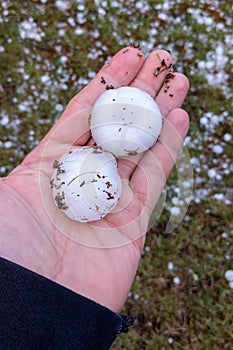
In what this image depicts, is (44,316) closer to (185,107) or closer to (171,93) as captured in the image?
(171,93)

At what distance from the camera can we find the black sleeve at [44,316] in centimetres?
115

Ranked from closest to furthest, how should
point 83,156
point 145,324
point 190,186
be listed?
point 83,156, point 145,324, point 190,186

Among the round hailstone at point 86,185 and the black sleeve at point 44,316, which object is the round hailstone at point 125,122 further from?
the black sleeve at point 44,316

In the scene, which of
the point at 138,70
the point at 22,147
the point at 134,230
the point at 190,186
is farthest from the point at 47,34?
the point at 134,230

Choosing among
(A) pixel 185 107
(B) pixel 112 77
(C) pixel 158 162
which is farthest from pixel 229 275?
(B) pixel 112 77

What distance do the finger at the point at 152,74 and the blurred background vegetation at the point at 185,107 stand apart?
1.42 ft

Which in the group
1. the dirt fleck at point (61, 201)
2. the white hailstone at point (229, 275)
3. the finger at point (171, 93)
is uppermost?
the finger at point (171, 93)

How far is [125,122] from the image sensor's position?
1.37m

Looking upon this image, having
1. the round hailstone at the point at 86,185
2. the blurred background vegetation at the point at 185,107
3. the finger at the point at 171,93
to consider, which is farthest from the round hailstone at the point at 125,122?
the blurred background vegetation at the point at 185,107

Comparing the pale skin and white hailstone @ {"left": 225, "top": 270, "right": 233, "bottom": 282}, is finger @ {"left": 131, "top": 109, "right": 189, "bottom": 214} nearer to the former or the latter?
the pale skin

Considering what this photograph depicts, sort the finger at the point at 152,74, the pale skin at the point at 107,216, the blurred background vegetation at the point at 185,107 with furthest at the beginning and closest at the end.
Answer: the blurred background vegetation at the point at 185,107 < the finger at the point at 152,74 < the pale skin at the point at 107,216

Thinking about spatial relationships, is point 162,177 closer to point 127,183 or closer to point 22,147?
point 127,183

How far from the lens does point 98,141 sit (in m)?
1.42

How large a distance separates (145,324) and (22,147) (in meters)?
0.84
